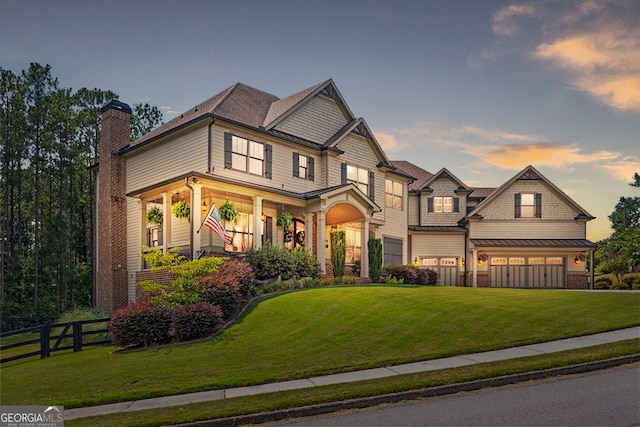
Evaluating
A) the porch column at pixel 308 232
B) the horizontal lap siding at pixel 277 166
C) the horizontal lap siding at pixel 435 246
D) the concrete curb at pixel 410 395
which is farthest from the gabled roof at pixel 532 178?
the concrete curb at pixel 410 395

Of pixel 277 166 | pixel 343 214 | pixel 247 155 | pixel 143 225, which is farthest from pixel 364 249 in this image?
pixel 143 225

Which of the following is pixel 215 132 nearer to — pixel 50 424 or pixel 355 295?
pixel 355 295

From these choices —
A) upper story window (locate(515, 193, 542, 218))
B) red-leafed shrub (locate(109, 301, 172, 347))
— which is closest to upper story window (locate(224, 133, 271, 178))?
red-leafed shrub (locate(109, 301, 172, 347))

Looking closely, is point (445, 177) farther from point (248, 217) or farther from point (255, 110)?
point (248, 217)

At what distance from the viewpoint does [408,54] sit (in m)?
21.2

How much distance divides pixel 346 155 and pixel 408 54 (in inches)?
415

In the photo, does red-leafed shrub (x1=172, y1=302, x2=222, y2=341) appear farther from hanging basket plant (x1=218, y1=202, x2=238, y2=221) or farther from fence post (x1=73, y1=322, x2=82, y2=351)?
hanging basket plant (x1=218, y1=202, x2=238, y2=221)

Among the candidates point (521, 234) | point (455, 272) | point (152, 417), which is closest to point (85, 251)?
point (455, 272)

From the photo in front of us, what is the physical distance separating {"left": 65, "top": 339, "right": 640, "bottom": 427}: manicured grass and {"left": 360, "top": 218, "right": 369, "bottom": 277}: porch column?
1761 centimetres

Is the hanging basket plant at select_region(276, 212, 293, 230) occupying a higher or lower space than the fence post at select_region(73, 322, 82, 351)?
higher

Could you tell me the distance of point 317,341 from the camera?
14070mm

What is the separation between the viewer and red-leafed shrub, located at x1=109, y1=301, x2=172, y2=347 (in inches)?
631

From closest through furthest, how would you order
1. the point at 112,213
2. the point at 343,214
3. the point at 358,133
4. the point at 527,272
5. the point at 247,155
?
1. the point at 247,155
2. the point at 112,213
3. the point at 343,214
4. the point at 358,133
5. the point at 527,272

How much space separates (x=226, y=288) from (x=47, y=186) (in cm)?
3782
